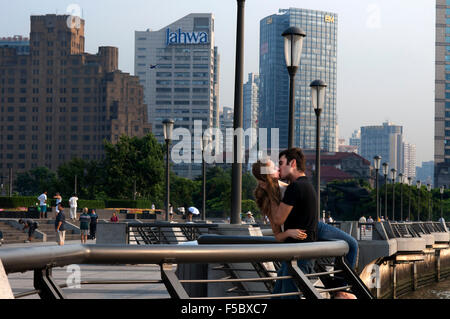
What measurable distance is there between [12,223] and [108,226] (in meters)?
19.4

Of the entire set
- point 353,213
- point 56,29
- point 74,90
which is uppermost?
point 56,29

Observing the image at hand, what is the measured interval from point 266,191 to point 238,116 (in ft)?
25.8

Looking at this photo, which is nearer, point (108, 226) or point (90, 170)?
point (108, 226)

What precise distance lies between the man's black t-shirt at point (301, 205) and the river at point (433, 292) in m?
35.0

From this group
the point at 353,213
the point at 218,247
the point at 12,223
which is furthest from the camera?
the point at 353,213

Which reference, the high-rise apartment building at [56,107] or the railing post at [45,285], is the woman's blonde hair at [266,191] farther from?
the high-rise apartment building at [56,107]

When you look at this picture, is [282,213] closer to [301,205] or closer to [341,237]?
[301,205]

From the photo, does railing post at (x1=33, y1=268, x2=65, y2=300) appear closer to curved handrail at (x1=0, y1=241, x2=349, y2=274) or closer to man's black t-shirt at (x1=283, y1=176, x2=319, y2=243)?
curved handrail at (x1=0, y1=241, x2=349, y2=274)

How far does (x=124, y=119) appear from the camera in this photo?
18675cm

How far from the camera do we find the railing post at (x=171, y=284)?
11.5 ft

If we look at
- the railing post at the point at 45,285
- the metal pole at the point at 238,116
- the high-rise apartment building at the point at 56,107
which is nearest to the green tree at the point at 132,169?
the metal pole at the point at 238,116

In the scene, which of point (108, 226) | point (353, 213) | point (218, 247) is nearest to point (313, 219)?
point (218, 247)

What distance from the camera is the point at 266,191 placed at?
18.7 feet
